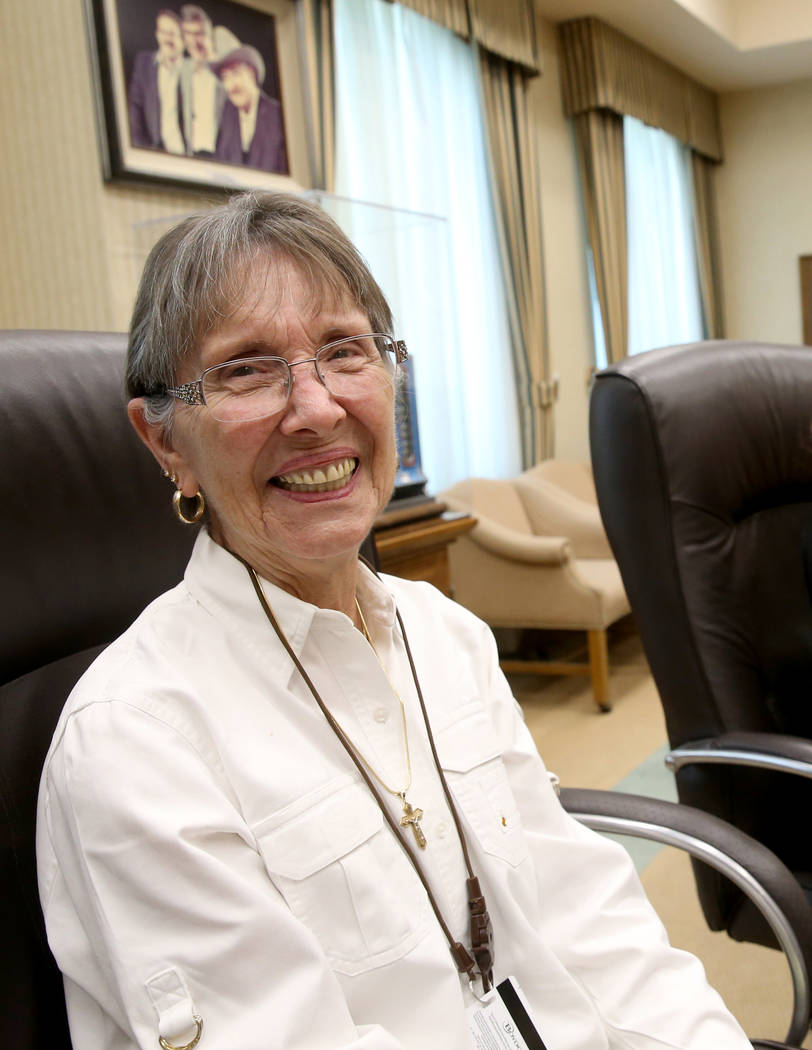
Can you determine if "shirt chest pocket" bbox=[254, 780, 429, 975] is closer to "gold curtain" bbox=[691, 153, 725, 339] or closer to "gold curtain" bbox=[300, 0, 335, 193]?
"gold curtain" bbox=[300, 0, 335, 193]

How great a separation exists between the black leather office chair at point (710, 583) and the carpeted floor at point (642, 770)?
2.05 feet

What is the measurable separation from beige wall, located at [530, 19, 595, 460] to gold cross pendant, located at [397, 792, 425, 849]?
16.6 feet

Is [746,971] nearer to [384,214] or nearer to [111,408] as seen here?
[111,408]

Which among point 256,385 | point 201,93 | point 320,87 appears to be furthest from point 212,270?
point 320,87

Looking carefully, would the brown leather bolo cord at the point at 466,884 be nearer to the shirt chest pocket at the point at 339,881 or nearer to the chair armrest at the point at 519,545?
the shirt chest pocket at the point at 339,881

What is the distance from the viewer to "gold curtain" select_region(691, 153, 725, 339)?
7902mm

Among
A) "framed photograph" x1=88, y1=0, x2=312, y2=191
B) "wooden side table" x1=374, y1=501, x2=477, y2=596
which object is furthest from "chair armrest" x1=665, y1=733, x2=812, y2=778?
"framed photograph" x1=88, y1=0, x2=312, y2=191

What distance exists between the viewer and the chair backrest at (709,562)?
1623 mm

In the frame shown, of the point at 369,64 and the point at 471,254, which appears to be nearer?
the point at 369,64

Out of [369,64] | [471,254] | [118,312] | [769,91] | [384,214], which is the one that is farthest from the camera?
[769,91]

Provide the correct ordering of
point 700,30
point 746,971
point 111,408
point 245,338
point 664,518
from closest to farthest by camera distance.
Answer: point 245,338
point 111,408
point 664,518
point 746,971
point 700,30

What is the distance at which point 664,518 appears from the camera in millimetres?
1636

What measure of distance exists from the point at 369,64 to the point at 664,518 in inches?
136

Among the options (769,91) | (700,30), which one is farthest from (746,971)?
(769,91)
